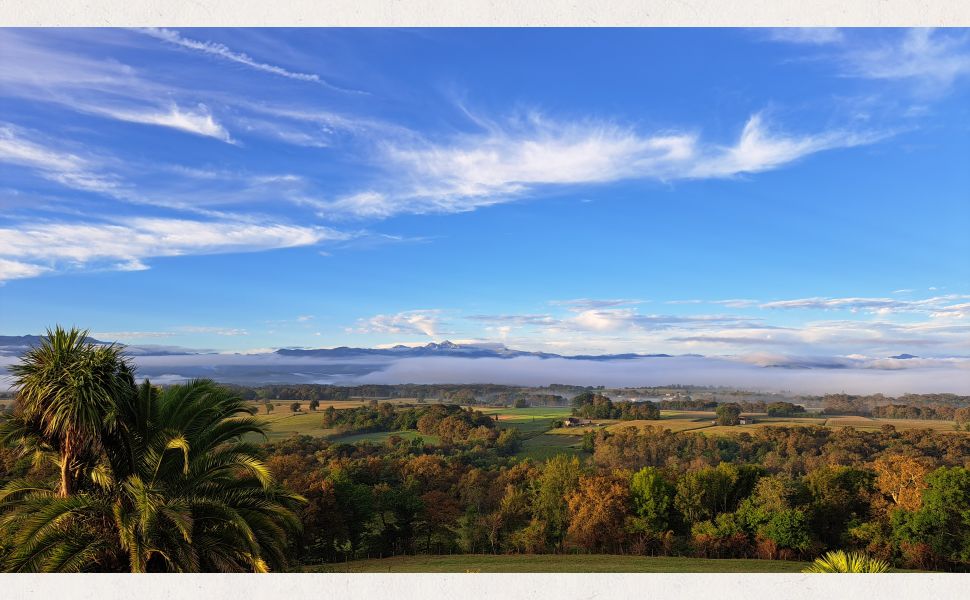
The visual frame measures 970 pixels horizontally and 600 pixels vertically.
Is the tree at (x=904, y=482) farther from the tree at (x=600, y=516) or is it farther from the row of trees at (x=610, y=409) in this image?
the row of trees at (x=610, y=409)

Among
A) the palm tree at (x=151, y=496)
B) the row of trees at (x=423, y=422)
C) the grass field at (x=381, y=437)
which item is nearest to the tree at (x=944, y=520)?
the palm tree at (x=151, y=496)

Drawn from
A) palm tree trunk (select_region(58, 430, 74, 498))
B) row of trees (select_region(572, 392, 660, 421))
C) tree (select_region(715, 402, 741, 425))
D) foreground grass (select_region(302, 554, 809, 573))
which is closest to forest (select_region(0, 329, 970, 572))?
palm tree trunk (select_region(58, 430, 74, 498))

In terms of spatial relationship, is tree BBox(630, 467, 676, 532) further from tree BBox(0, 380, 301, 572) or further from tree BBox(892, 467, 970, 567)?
tree BBox(0, 380, 301, 572)

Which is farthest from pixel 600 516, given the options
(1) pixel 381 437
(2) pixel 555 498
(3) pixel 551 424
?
(3) pixel 551 424

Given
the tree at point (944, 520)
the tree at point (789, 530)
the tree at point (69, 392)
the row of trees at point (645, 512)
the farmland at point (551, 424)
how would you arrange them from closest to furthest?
the tree at point (69, 392), the tree at point (944, 520), the row of trees at point (645, 512), the tree at point (789, 530), the farmland at point (551, 424)

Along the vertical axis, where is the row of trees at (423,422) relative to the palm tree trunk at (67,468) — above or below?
below

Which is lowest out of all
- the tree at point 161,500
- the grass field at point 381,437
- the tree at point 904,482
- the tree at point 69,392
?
the grass field at point 381,437

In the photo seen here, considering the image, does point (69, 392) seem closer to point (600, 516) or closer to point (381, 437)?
point (600, 516)
